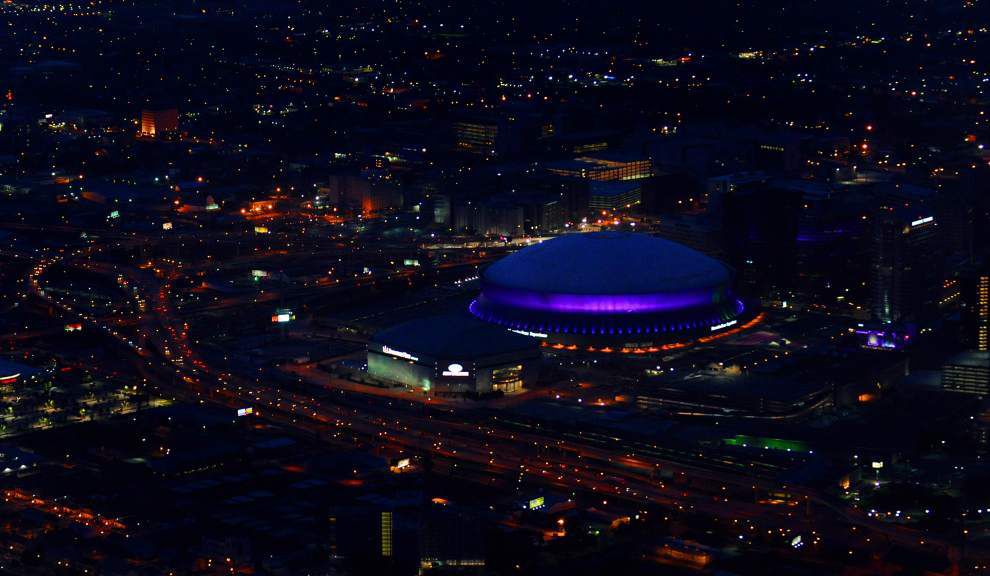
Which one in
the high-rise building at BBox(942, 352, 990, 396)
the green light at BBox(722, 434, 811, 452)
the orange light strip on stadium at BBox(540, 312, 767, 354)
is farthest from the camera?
the orange light strip on stadium at BBox(540, 312, 767, 354)

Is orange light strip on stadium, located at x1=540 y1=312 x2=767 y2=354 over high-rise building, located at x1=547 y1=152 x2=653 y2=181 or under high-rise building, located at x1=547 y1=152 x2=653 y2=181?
under

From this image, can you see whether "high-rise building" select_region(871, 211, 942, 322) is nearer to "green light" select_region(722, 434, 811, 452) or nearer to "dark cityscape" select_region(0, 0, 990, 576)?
"dark cityscape" select_region(0, 0, 990, 576)

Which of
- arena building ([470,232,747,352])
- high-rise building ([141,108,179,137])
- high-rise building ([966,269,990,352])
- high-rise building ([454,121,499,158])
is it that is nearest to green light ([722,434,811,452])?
high-rise building ([966,269,990,352])

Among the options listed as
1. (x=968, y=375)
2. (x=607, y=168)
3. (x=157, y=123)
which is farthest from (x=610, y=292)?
(x=157, y=123)

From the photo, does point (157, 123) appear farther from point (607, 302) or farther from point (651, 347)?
point (651, 347)

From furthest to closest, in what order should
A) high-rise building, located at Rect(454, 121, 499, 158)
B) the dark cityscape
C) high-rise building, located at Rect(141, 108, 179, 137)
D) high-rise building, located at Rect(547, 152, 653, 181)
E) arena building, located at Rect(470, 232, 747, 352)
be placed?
1. high-rise building, located at Rect(141, 108, 179, 137)
2. high-rise building, located at Rect(454, 121, 499, 158)
3. high-rise building, located at Rect(547, 152, 653, 181)
4. arena building, located at Rect(470, 232, 747, 352)
5. the dark cityscape
